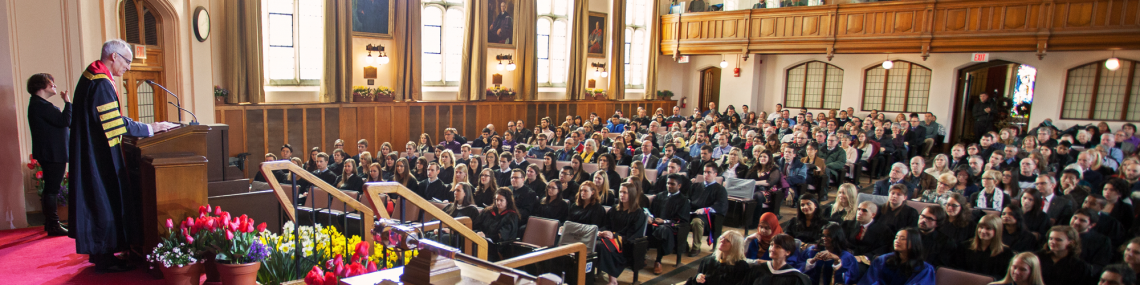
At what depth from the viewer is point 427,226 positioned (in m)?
3.26

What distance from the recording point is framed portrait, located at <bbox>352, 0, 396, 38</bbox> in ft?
43.8

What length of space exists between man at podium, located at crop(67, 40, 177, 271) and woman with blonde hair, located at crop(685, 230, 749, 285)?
3645 millimetres

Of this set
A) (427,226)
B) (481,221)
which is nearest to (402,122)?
(481,221)

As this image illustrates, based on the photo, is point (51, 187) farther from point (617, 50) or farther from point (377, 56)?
point (617, 50)

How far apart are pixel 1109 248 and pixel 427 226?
5.34 meters

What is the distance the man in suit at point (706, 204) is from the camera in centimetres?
708

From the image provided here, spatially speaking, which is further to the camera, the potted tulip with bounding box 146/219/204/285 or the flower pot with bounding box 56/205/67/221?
the flower pot with bounding box 56/205/67/221

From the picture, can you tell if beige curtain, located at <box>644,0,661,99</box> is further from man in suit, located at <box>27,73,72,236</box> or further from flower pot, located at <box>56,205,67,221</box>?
man in suit, located at <box>27,73,72,236</box>

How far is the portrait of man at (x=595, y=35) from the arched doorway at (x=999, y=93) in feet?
28.6

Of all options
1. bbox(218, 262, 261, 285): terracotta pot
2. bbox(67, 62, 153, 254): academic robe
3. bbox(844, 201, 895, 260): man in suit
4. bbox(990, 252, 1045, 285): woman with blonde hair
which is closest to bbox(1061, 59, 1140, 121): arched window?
bbox(844, 201, 895, 260): man in suit

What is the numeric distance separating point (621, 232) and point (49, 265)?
4.41m

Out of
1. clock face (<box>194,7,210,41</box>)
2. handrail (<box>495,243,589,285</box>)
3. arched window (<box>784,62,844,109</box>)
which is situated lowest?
handrail (<box>495,243,589,285</box>)

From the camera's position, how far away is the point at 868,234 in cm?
573

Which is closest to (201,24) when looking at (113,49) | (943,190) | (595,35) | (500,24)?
(500,24)
